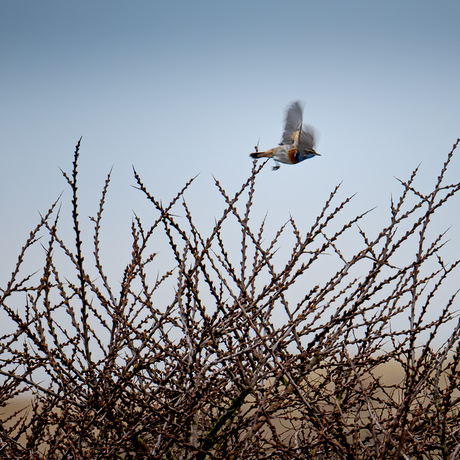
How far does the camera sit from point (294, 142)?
541 centimetres

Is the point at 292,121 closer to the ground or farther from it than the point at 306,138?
farther from it

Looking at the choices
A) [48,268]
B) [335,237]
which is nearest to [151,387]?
[48,268]

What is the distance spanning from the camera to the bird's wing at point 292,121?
524 centimetres

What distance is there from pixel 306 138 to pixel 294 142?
128mm

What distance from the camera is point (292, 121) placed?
538cm

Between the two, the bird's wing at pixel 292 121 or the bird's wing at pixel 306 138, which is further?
the bird's wing at pixel 306 138

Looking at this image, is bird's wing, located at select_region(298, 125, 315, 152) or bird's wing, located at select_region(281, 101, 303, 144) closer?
bird's wing, located at select_region(281, 101, 303, 144)

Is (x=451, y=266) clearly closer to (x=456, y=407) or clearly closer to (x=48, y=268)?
(x=456, y=407)

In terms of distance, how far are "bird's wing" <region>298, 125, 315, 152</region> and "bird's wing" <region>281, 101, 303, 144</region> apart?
3.2 inches

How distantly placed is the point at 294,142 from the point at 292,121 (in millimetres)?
214

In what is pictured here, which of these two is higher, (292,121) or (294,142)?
(292,121)

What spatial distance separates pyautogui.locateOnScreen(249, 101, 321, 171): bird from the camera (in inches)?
210

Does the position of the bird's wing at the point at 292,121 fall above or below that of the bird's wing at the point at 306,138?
above

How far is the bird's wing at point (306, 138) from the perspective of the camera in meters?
5.36
